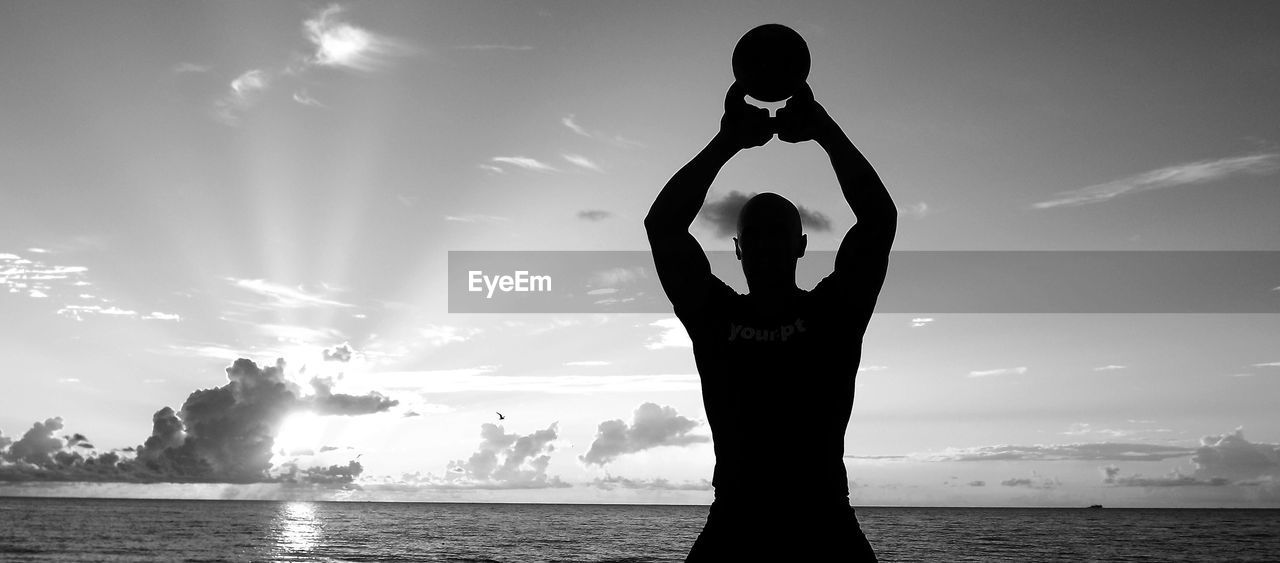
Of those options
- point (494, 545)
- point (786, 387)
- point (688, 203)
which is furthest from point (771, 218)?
point (494, 545)

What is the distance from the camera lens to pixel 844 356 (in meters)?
2.13

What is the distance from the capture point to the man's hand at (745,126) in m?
2.28

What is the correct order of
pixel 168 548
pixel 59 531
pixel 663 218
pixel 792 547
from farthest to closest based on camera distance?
pixel 59 531
pixel 168 548
pixel 663 218
pixel 792 547

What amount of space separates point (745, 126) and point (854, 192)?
342 mm

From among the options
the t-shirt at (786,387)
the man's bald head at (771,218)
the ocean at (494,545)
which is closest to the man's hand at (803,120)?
the man's bald head at (771,218)

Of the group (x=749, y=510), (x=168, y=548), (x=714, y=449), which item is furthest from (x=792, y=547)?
(x=168, y=548)

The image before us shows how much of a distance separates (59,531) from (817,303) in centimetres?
9986

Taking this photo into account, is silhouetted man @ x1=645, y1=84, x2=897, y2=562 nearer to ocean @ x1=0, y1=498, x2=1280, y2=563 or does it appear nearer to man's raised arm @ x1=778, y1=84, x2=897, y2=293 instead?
man's raised arm @ x1=778, y1=84, x2=897, y2=293

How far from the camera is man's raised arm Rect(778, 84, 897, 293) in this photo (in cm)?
220

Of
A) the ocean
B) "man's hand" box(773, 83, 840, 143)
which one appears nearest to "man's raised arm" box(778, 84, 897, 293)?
"man's hand" box(773, 83, 840, 143)

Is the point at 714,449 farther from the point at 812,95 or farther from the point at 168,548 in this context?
the point at 168,548

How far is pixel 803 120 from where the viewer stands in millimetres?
2279

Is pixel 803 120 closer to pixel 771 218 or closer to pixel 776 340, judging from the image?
pixel 771 218

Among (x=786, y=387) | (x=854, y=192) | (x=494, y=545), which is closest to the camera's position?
(x=786, y=387)
